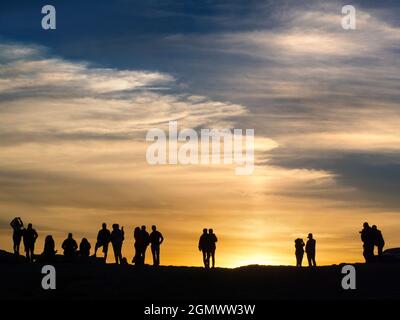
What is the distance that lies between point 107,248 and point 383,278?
13355 millimetres

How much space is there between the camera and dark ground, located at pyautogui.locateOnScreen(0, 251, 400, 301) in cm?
4700

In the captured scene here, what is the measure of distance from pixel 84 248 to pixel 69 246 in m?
1.97

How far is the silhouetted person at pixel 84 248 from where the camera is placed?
2199 inches

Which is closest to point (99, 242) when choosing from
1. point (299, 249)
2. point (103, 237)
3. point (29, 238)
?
point (103, 237)

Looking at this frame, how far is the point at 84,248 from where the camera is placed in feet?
184

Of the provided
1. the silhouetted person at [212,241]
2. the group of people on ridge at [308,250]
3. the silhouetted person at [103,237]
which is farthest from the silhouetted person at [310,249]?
the silhouetted person at [103,237]

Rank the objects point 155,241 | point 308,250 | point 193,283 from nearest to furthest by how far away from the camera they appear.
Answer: point 193,283, point 155,241, point 308,250

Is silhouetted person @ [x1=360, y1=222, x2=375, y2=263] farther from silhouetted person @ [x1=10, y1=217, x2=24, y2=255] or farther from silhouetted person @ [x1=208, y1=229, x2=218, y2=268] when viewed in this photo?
silhouetted person @ [x1=10, y1=217, x2=24, y2=255]

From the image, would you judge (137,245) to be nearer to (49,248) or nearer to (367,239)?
(49,248)

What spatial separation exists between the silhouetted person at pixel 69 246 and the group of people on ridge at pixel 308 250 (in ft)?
37.5

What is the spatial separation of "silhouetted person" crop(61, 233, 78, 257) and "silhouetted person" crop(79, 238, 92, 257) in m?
1.39

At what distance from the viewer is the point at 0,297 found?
4678 centimetres
